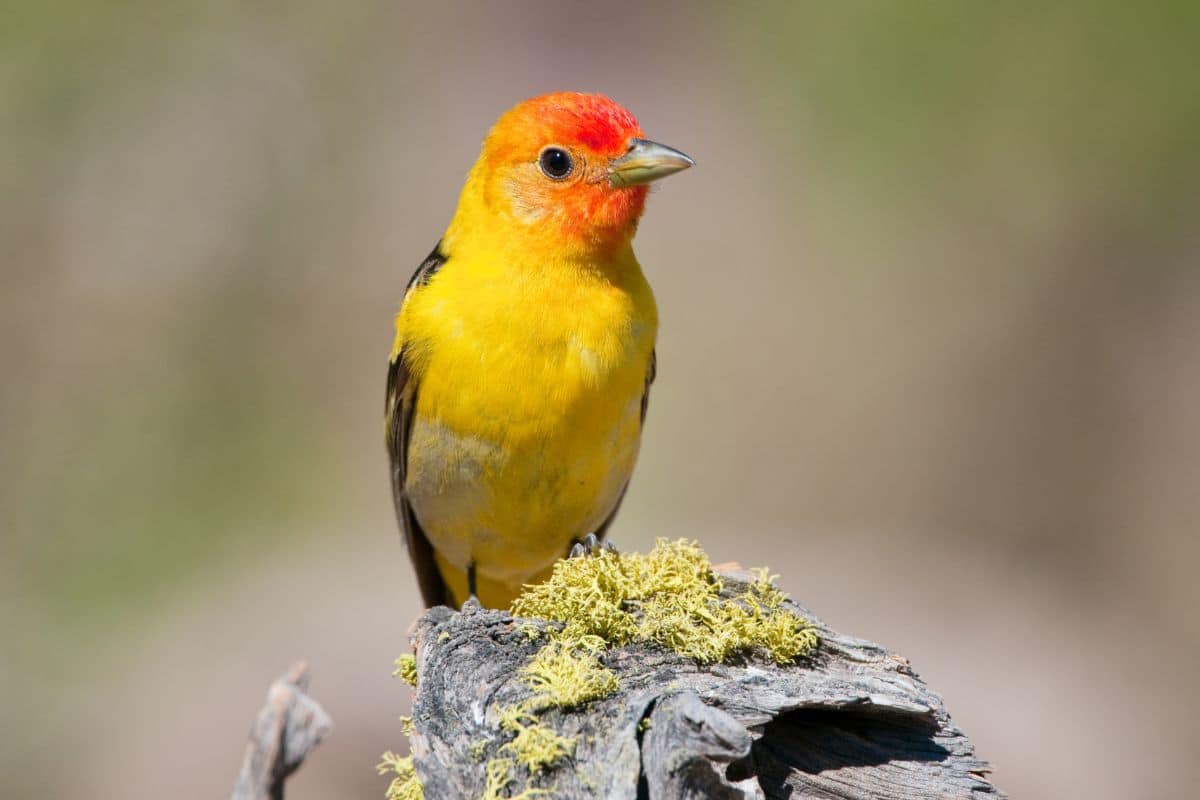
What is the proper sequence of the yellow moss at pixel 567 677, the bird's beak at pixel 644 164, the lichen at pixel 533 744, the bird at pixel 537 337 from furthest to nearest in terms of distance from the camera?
the bird's beak at pixel 644 164 < the bird at pixel 537 337 < the yellow moss at pixel 567 677 < the lichen at pixel 533 744

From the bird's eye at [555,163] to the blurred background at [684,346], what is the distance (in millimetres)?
3518

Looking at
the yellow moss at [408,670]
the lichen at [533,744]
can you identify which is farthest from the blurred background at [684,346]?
the lichen at [533,744]

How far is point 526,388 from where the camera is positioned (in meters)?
4.19

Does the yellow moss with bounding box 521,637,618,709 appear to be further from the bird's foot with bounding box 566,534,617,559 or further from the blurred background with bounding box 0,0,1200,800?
the blurred background with bounding box 0,0,1200,800

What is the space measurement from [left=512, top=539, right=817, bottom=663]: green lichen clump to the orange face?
1.26 metres

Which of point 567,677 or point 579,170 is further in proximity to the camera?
point 579,170

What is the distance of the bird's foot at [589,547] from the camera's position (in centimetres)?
412

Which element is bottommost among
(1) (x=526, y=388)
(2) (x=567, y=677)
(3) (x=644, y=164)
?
(2) (x=567, y=677)

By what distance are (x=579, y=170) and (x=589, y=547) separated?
1.36 m

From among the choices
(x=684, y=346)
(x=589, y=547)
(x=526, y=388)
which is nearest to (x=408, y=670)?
(x=589, y=547)

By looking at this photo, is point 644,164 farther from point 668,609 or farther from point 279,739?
point 279,739

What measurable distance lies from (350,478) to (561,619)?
18.9 feet

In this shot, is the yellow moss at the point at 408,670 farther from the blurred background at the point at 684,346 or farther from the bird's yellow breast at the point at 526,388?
the blurred background at the point at 684,346

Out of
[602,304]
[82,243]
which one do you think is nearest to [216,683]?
[82,243]
